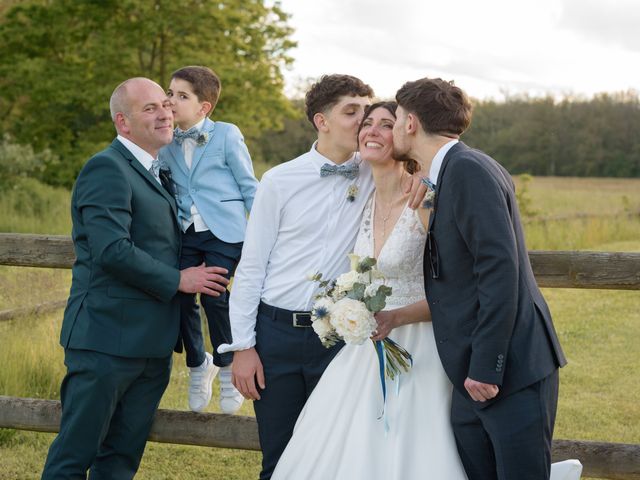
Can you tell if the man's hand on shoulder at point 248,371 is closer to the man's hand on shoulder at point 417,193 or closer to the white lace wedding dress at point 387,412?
the white lace wedding dress at point 387,412

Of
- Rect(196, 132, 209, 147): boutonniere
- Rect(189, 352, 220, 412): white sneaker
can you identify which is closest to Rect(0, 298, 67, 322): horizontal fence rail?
Rect(189, 352, 220, 412): white sneaker

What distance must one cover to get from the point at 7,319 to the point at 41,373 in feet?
2.64

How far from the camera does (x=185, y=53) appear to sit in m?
21.5

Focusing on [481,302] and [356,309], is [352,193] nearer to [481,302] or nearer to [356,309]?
[356,309]

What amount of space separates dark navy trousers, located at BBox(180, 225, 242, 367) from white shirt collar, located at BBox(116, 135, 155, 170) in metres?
0.46

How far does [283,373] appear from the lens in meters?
3.72

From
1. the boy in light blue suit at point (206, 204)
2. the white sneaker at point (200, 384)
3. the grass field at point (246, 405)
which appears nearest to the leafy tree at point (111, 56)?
the grass field at point (246, 405)

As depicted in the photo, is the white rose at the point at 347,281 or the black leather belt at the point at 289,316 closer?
the white rose at the point at 347,281

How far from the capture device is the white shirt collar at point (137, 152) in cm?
385

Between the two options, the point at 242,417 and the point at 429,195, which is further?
the point at 242,417

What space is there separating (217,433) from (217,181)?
4.40 ft

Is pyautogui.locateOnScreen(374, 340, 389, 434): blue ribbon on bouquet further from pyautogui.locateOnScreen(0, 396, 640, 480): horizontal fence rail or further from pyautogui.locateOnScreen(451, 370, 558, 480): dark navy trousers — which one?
pyautogui.locateOnScreen(0, 396, 640, 480): horizontal fence rail

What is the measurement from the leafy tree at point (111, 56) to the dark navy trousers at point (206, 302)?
1690cm

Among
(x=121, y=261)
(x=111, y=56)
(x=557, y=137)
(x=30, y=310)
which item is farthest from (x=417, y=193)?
(x=557, y=137)
